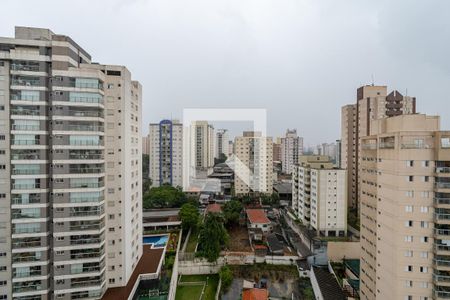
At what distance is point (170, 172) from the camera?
1339 inches

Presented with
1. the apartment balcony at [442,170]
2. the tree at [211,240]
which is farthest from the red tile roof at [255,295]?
the apartment balcony at [442,170]

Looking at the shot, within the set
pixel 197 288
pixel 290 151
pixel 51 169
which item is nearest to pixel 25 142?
pixel 51 169

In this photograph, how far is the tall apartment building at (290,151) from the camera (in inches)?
1914

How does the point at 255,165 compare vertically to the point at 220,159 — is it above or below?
below

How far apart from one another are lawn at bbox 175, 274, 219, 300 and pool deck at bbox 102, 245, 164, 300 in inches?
92.4

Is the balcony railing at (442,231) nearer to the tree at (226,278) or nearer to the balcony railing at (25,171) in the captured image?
the tree at (226,278)

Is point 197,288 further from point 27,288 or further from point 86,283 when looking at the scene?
point 27,288

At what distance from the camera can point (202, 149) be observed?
3706 cm

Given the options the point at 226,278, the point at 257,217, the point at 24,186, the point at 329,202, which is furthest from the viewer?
the point at 257,217

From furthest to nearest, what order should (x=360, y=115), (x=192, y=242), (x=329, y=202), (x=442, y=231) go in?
(x=360, y=115) < (x=329, y=202) < (x=192, y=242) < (x=442, y=231)

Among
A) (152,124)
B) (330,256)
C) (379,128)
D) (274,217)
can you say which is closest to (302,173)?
(274,217)

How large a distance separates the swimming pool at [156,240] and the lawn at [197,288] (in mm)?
3523

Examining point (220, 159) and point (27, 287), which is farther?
point (220, 159)

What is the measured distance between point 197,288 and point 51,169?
35.6ft
